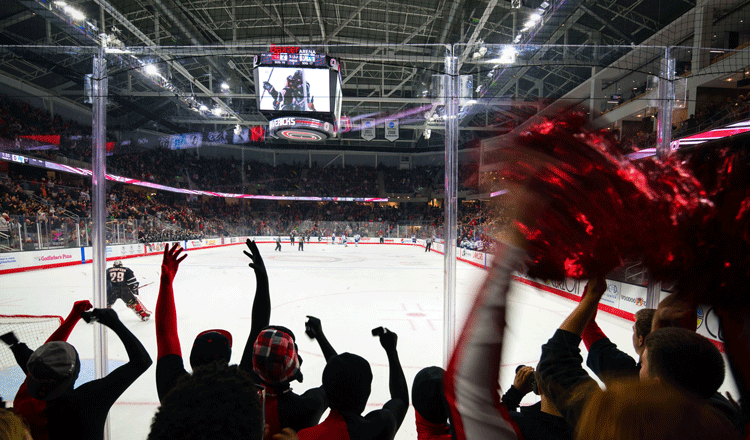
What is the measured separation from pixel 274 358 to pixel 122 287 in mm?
4833

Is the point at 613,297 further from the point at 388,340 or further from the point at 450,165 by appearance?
the point at 388,340

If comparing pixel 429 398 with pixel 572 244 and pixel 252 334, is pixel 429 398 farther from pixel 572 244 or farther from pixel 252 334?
pixel 252 334

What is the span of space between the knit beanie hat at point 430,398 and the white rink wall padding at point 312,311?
0.24 meters

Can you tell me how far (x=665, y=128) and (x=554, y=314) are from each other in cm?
411

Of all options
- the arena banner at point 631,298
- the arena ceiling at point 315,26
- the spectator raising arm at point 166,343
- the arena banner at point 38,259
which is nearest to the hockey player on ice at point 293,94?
the arena ceiling at point 315,26

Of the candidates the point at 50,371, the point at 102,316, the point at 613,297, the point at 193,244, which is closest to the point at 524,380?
the point at 50,371

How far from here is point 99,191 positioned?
2439mm

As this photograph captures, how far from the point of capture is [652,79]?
2.90 metres

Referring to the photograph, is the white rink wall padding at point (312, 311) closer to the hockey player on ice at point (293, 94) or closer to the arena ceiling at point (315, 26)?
the arena ceiling at point (315, 26)

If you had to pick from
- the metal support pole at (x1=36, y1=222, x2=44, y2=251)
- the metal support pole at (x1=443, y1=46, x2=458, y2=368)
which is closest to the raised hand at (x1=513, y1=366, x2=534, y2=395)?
the metal support pole at (x1=443, y1=46, x2=458, y2=368)

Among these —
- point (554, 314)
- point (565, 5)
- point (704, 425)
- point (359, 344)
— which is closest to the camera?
point (704, 425)

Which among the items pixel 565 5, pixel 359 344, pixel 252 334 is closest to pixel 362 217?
pixel 565 5

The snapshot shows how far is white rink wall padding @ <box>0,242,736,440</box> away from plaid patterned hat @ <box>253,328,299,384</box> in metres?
0.75

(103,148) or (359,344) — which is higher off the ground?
(103,148)
